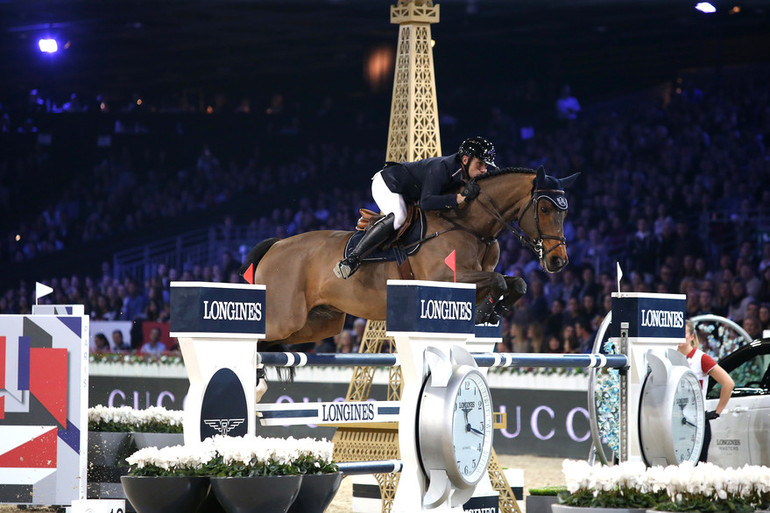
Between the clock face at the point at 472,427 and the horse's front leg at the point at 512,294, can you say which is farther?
the horse's front leg at the point at 512,294

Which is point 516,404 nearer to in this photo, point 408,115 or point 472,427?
point 408,115

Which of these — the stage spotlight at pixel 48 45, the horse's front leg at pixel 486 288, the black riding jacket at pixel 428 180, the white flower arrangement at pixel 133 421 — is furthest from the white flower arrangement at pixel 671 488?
the stage spotlight at pixel 48 45

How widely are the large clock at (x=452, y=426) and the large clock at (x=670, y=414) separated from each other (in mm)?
1240

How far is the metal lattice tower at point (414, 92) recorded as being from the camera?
8.18 m

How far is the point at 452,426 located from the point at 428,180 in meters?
2.32

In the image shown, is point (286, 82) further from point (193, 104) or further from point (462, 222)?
point (462, 222)

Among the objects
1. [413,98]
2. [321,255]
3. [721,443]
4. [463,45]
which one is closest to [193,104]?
[463,45]

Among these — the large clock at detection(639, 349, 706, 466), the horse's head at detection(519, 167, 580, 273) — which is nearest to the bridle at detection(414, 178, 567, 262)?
the horse's head at detection(519, 167, 580, 273)

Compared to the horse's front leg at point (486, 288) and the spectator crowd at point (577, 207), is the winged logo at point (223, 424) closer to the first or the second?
the horse's front leg at point (486, 288)

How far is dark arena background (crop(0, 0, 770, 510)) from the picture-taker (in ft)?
42.6

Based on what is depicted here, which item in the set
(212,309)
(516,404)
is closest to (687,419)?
Result: (212,309)

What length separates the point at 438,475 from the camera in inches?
154

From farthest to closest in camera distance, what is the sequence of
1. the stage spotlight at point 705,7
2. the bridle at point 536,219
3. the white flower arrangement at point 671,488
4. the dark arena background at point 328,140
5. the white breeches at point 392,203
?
the stage spotlight at point 705,7
the dark arena background at point 328,140
the white breeches at point 392,203
the bridle at point 536,219
the white flower arrangement at point 671,488

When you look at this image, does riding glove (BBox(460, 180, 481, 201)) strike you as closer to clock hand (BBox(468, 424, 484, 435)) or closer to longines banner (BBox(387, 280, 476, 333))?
longines banner (BBox(387, 280, 476, 333))
